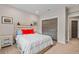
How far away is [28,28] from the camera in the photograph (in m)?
1.77

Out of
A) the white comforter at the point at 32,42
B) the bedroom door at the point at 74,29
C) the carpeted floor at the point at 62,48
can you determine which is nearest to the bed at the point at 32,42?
the white comforter at the point at 32,42

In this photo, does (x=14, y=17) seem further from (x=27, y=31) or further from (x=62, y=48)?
(x=62, y=48)

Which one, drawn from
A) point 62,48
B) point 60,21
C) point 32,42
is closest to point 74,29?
point 60,21

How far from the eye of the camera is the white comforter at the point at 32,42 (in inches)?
66.2

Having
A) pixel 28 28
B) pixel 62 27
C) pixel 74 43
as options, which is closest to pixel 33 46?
pixel 28 28

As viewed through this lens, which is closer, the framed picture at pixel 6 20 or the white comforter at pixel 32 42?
the framed picture at pixel 6 20

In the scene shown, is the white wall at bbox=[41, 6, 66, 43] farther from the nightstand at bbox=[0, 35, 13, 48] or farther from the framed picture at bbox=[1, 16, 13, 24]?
the nightstand at bbox=[0, 35, 13, 48]

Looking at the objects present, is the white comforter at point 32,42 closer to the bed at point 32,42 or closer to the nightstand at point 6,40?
the bed at point 32,42

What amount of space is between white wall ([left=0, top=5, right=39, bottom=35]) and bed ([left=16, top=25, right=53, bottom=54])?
0.88 ft

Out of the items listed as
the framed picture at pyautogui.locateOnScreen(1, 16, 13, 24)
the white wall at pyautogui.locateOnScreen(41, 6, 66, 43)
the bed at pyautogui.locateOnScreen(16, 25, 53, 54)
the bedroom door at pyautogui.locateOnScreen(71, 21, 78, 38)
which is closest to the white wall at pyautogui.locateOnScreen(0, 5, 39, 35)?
the framed picture at pyautogui.locateOnScreen(1, 16, 13, 24)

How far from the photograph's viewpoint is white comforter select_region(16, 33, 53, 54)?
66.2 inches

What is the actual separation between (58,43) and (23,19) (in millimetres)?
950
